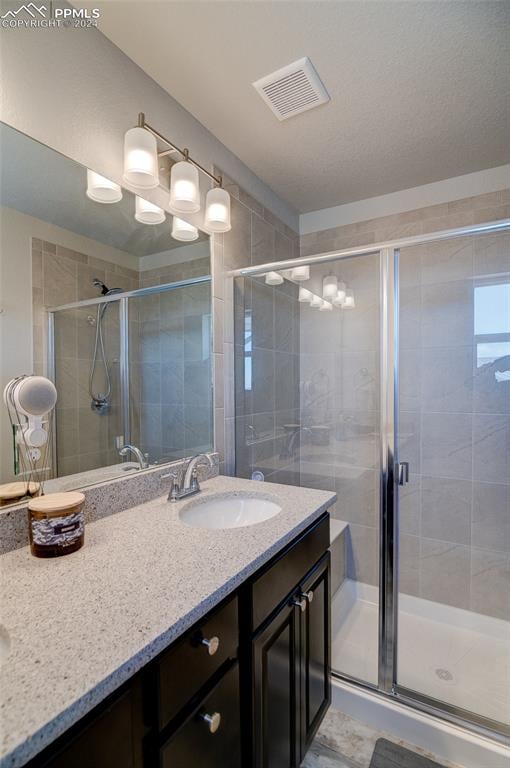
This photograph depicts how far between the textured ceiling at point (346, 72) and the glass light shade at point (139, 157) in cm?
29

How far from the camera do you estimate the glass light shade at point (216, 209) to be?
156cm

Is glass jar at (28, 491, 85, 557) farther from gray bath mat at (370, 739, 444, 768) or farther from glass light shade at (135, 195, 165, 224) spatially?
gray bath mat at (370, 739, 444, 768)

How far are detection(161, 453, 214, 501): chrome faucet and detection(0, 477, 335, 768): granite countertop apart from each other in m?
0.17

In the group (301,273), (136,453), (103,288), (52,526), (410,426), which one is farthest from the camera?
(410,426)

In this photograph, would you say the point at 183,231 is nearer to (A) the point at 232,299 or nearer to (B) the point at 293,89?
(A) the point at 232,299

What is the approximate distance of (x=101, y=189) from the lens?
1183 mm

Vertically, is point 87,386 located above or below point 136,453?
above

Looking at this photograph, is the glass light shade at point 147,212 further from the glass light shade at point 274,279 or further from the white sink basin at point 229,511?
the white sink basin at point 229,511

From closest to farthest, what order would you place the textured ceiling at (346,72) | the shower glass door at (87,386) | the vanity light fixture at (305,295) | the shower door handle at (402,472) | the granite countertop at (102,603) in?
the granite countertop at (102,603), the shower glass door at (87,386), the textured ceiling at (346,72), the shower door handle at (402,472), the vanity light fixture at (305,295)

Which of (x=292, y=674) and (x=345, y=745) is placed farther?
(x=345, y=745)

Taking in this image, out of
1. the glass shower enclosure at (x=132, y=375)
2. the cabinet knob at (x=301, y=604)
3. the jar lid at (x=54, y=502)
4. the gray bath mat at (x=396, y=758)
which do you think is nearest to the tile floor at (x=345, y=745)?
the gray bath mat at (x=396, y=758)

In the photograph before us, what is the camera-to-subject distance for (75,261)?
1.10 meters

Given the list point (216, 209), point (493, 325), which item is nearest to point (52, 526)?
point (216, 209)

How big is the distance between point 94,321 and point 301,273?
1167 mm
